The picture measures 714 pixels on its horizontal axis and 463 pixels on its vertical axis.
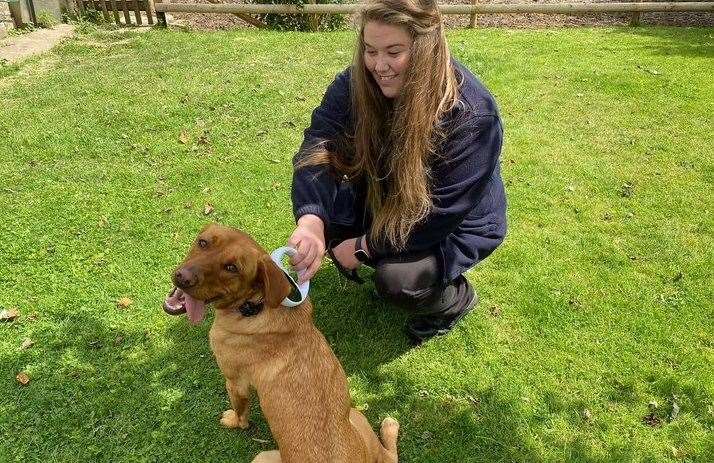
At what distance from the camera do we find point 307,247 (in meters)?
3.34

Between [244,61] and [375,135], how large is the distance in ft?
21.9

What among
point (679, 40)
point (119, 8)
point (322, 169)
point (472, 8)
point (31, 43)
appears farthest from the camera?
point (472, 8)

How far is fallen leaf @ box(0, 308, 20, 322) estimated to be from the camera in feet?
14.0

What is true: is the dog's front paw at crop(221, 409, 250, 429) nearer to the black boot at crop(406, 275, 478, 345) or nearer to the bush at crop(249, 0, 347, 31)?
the black boot at crop(406, 275, 478, 345)

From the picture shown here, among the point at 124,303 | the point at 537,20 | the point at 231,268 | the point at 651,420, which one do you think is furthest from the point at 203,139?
the point at 537,20

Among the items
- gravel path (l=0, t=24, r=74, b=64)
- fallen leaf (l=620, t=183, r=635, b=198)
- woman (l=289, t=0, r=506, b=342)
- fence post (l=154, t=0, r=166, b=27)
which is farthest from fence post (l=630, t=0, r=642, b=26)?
gravel path (l=0, t=24, r=74, b=64)

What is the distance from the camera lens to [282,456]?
2.77 m

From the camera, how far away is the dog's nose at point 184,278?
272cm

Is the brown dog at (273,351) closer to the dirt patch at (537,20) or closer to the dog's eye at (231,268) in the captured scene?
the dog's eye at (231,268)

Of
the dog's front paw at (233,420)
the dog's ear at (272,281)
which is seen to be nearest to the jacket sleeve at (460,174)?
the dog's ear at (272,281)

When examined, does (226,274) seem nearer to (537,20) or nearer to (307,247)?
(307,247)

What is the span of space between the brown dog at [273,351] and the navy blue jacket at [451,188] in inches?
30.6

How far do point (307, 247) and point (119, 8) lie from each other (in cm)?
1062

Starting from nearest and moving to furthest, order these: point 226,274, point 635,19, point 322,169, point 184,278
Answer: point 184,278
point 226,274
point 322,169
point 635,19
